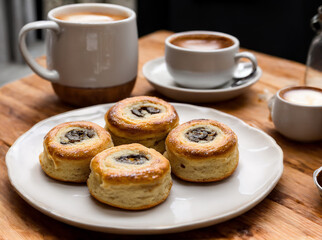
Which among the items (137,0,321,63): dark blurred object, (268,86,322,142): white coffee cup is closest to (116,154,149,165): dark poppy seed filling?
(268,86,322,142): white coffee cup

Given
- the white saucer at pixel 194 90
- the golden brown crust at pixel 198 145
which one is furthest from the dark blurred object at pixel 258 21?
the golden brown crust at pixel 198 145

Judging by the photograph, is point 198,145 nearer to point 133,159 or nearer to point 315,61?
point 133,159

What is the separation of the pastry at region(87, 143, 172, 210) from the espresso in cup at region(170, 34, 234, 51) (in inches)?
25.5

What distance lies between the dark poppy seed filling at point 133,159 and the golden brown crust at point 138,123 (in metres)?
0.11

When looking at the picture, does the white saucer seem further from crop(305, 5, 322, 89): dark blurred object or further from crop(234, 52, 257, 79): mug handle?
crop(305, 5, 322, 89): dark blurred object

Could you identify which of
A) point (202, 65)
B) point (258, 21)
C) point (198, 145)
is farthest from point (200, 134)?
point (258, 21)

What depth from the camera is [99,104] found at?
1.29 meters

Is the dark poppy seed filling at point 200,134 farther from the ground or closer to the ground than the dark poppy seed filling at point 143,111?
closer to the ground

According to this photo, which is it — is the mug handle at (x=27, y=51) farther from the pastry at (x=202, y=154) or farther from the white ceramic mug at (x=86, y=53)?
the pastry at (x=202, y=154)

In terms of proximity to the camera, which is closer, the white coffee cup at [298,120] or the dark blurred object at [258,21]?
the white coffee cup at [298,120]

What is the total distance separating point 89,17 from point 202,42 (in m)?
0.39

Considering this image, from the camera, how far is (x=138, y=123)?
0.98 meters

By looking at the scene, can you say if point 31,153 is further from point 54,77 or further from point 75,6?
point 75,6

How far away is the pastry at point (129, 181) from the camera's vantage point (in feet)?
2.58
